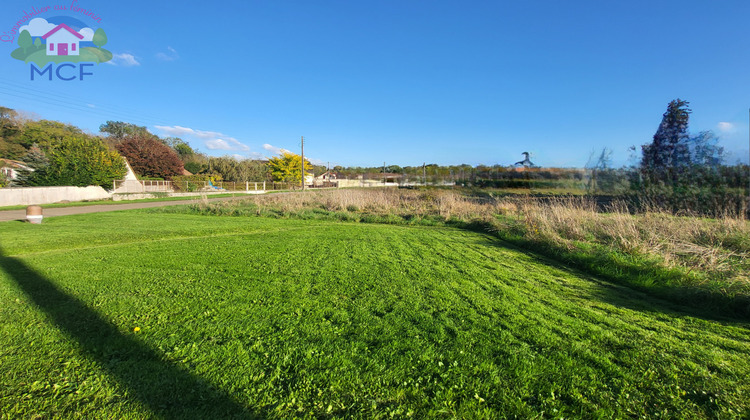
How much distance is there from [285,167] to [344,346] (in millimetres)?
59828

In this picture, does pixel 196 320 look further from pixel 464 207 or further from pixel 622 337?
pixel 464 207

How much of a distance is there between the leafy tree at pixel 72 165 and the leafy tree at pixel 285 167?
2990 cm

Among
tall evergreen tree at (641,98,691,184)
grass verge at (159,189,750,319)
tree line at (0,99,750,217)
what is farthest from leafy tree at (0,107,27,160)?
tall evergreen tree at (641,98,691,184)

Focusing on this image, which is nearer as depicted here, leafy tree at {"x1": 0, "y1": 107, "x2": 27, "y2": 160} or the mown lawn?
the mown lawn

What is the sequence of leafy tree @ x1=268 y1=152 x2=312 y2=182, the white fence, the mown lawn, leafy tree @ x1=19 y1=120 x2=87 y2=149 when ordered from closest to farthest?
1. the mown lawn
2. the white fence
3. leafy tree @ x1=19 y1=120 x2=87 y2=149
4. leafy tree @ x1=268 y1=152 x2=312 y2=182

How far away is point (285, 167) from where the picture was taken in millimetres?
59375

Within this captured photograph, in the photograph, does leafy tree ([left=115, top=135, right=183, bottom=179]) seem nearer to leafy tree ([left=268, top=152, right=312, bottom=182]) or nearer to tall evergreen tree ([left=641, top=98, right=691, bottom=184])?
leafy tree ([left=268, top=152, right=312, bottom=182])

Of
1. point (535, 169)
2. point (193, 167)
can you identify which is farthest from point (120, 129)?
point (535, 169)

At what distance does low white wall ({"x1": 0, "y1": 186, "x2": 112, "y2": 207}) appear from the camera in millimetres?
20812

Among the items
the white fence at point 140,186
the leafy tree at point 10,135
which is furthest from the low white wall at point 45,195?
the leafy tree at point 10,135

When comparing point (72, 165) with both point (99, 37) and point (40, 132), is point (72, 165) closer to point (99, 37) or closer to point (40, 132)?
point (99, 37)

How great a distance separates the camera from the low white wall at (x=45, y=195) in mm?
20812

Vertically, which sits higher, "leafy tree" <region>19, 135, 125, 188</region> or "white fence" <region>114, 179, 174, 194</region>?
"leafy tree" <region>19, 135, 125, 188</region>

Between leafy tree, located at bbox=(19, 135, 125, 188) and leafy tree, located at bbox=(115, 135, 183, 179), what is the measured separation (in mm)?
9986
